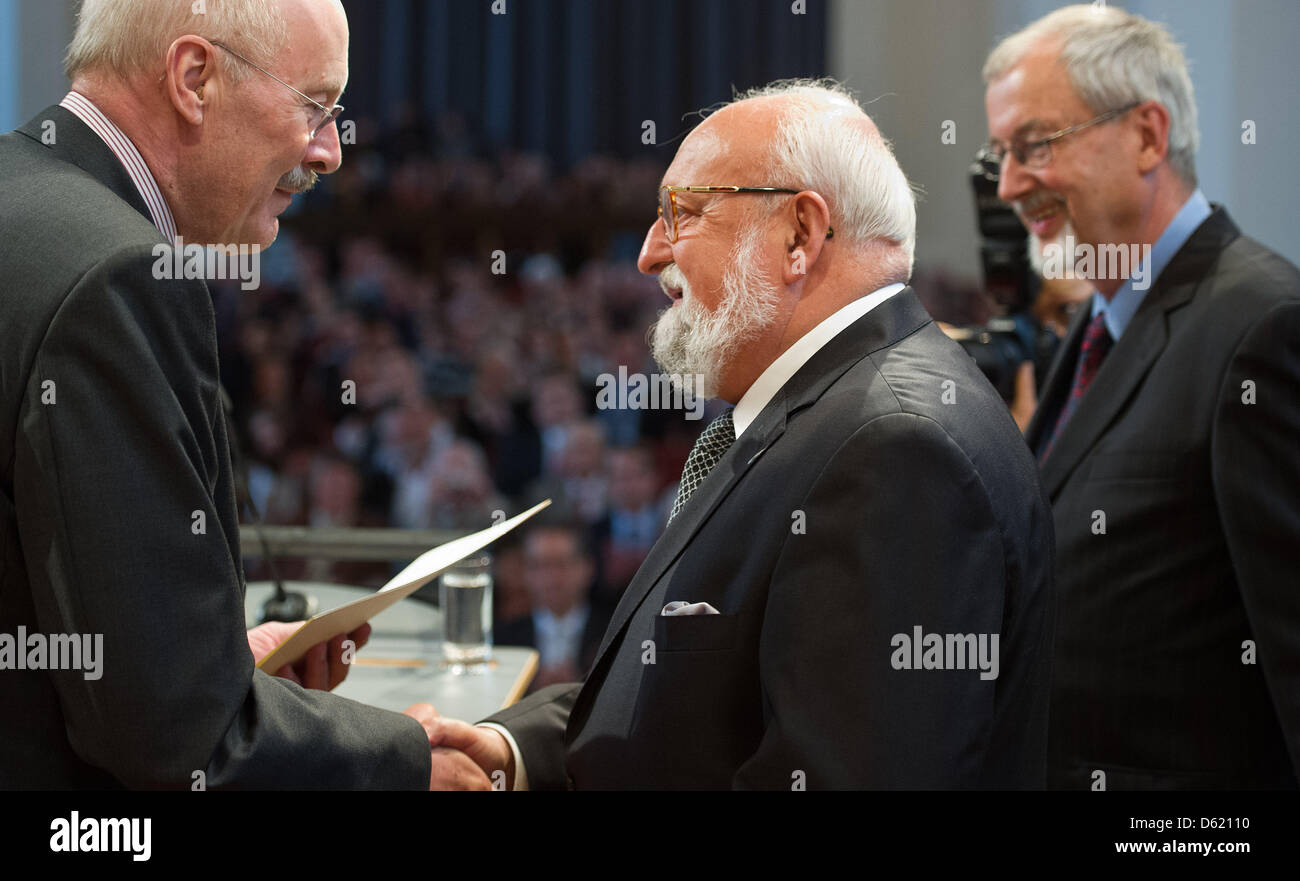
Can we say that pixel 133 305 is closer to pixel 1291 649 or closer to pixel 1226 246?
pixel 1291 649

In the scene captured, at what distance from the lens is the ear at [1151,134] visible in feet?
6.22

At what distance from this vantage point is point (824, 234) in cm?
134

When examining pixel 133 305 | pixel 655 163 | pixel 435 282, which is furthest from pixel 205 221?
pixel 655 163

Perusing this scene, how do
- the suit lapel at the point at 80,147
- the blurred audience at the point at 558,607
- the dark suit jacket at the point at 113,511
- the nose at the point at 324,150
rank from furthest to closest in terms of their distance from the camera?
the blurred audience at the point at 558,607 < the nose at the point at 324,150 < the suit lapel at the point at 80,147 < the dark suit jacket at the point at 113,511

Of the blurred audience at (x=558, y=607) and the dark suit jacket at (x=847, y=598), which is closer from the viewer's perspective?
the dark suit jacket at (x=847, y=598)

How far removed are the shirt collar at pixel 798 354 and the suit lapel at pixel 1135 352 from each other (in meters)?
0.56

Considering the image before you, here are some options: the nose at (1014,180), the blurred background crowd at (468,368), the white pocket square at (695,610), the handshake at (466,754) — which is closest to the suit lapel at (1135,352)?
the nose at (1014,180)

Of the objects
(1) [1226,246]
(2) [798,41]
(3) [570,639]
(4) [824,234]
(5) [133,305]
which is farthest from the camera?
(2) [798,41]

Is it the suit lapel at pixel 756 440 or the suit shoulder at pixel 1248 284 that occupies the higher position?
the suit shoulder at pixel 1248 284

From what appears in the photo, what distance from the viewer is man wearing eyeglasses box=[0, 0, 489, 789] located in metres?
0.93

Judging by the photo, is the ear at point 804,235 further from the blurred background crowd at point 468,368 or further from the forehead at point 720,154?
the blurred background crowd at point 468,368

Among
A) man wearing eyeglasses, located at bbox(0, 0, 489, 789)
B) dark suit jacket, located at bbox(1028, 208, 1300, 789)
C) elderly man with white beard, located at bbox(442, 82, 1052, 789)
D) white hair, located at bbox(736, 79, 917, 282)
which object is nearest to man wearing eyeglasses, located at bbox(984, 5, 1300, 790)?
dark suit jacket, located at bbox(1028, 208, 1300, 789)

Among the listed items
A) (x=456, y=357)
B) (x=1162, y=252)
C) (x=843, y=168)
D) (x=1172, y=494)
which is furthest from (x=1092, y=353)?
(x=456, y=357)
